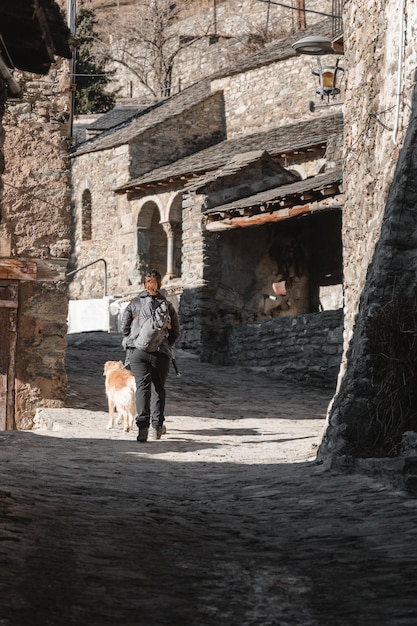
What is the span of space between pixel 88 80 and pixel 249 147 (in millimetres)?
20809

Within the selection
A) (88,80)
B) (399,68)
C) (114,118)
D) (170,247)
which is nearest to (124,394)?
(399,68)

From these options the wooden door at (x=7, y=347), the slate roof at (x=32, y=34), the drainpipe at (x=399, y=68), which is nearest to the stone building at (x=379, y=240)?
the drainpipe at (x=399, y=68)

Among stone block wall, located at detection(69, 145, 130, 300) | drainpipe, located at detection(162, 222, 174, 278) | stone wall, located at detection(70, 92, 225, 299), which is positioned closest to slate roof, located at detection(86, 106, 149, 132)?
stone block wall, located at detection(69, 145, 130, 300)

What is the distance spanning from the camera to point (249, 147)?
30031 mm

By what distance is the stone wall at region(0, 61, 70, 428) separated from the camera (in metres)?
14.7

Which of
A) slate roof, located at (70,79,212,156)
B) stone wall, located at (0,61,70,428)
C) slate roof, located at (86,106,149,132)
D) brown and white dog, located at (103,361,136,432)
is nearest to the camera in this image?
brown and white dog, located at (103,361,136,432)

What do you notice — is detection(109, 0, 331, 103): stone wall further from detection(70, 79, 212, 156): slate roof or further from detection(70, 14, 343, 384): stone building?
detection(70, 14, 343, 384): stone building

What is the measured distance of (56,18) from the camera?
7145mm

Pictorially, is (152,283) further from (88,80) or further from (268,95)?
(88,80)

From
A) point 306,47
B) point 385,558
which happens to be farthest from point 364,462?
point 306,47

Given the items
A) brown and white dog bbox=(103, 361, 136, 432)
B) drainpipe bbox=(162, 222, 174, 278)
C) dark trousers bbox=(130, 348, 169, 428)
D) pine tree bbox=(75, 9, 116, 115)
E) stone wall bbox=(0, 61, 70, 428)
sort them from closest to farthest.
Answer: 1. dark trousers bbox=(130, 348, 169, 428)
2. brown and white dog bbox=(103, 361, 136, 432)
3. stone wall bbox=(0, 61, 70, 428)
4. drainpipe bbox=(162, 222, 174, 278)
5. pine tree bbox=(75, 9, 116, 115)

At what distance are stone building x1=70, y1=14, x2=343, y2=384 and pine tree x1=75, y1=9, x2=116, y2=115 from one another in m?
10.7

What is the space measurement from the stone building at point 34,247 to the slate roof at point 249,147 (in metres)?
12.3

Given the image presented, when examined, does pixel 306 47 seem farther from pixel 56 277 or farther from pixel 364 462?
pixel 364 462
